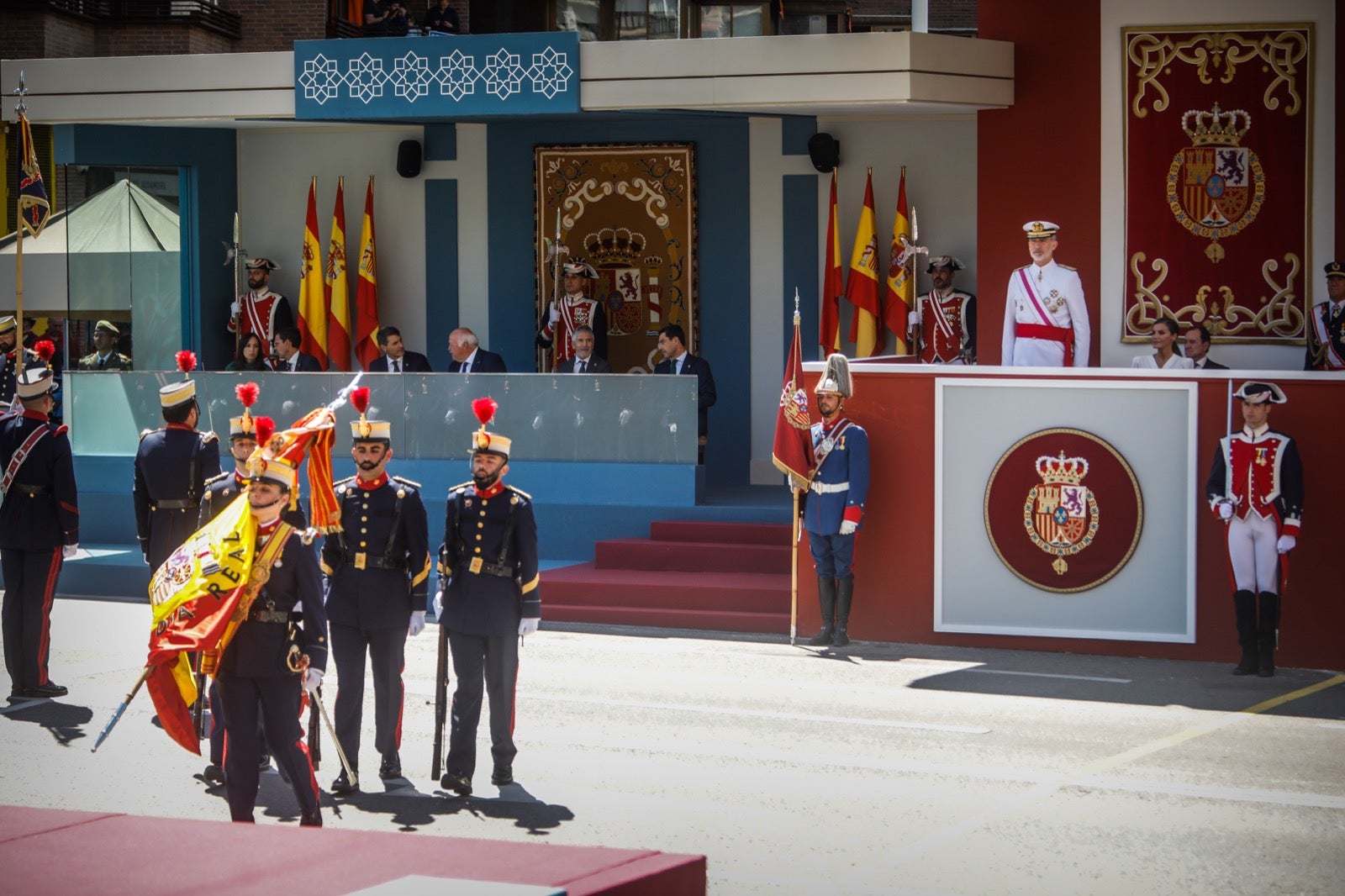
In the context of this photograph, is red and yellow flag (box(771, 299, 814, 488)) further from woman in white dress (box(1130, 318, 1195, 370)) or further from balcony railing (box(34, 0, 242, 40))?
balcony railing (box(34, 0, 242, 40))

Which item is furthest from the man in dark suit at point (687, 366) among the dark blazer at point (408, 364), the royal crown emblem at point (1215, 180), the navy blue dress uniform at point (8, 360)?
the navy blue dress uniform at point (8, 360)

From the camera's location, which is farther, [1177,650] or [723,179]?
[723,179]

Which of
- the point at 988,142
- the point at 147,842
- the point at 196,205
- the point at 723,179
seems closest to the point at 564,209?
the point at 723,179

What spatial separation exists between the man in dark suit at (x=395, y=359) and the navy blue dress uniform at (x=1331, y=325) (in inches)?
326

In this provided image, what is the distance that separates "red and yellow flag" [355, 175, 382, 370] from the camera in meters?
19.0

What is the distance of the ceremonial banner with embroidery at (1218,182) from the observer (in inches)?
568

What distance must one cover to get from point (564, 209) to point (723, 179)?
1759 mm

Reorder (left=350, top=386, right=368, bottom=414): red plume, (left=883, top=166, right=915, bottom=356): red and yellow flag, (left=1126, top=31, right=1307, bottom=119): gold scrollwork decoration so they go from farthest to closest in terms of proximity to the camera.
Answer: (left=883, top=166, right=915, bottom=356): red and yellow flag → (left=1126, top=31, right=1307, bottom=119): gold scrollwork decoration → (left=350, top=386, right=368, bottom=414): red plume

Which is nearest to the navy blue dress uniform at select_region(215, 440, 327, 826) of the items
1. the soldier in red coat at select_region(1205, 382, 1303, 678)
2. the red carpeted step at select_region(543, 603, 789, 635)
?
the red carpeted step at select_region(543, 603, 789, 635)

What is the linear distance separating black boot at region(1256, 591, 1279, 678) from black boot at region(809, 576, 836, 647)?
3013 mm

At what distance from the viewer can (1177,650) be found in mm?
12562

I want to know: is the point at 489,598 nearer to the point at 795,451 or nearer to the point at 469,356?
the point at 795,451

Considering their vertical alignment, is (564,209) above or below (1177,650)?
above

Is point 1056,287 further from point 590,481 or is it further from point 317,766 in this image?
point 317,766
